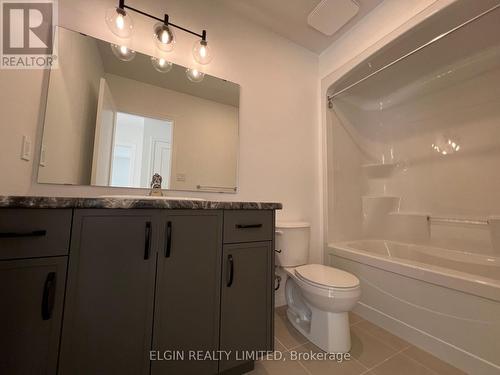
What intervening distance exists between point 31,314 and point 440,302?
6.33 ft

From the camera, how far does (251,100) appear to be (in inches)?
69.4

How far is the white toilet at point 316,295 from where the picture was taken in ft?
3.98

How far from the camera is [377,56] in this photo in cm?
172

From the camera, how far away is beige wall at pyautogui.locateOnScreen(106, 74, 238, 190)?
4.41ft

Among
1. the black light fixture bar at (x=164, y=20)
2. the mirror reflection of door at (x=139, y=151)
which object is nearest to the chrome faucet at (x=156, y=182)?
the mirror reflection of door at (x=139, y=151)

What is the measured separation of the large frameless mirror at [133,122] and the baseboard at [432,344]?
148cm

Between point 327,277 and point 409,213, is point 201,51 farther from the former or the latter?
point 409,213

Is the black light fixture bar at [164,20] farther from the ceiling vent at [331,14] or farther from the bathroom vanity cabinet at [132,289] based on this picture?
the bathroom vanity cabinet at [132,289]

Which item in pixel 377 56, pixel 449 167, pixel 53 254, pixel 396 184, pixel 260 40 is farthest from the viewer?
pixel 396 184

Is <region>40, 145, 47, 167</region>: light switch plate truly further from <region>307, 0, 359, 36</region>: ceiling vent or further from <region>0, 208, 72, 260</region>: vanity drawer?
<region>307, 0, 359, 36</region>: ceiling vent

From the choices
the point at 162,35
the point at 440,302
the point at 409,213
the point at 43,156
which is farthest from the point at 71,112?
the point at 409,213

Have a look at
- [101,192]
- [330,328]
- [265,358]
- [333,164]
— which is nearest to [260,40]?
[333,164]

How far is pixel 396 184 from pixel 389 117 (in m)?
0.83

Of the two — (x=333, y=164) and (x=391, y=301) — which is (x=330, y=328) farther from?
(x=333, y=164)
